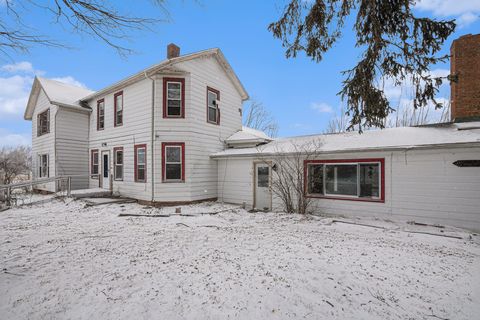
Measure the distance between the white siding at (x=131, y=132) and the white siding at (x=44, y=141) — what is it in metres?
3.39

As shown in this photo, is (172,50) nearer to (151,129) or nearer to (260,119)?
(151,129)

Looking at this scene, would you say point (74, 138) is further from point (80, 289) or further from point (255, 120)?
point (255, 120)

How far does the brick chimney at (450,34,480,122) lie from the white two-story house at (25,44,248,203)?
32.3ft

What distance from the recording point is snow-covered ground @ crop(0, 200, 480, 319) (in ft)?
9.78

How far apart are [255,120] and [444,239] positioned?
88.2 feet

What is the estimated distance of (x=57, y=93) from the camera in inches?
568

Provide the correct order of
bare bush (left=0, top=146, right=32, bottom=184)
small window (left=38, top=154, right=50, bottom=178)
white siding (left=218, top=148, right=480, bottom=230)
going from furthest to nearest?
bare bush (left=0, top=146, right=32, bottom=184)
small window (left=38, top=154, right=50, bottom=178)
white siding (left=218, top=148, right=480, bottom=230)

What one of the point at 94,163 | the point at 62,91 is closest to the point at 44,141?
the point at 62,91

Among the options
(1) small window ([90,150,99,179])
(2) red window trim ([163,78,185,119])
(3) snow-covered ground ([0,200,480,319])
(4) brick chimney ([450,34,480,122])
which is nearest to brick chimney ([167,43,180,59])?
(2) red window trim ([163,78,185,119])

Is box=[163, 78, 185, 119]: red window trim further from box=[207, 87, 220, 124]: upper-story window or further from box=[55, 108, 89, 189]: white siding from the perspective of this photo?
box=[55, 108, 89, 189]: white siding

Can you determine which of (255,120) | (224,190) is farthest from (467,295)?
(255,120)

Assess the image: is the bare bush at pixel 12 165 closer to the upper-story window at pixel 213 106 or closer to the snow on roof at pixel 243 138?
the upper-story window at pixel 213 106

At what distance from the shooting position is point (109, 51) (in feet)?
12.9

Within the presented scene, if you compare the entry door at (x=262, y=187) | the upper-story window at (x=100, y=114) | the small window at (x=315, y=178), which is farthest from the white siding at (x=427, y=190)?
the upper-story window at (x=100, y=114)
